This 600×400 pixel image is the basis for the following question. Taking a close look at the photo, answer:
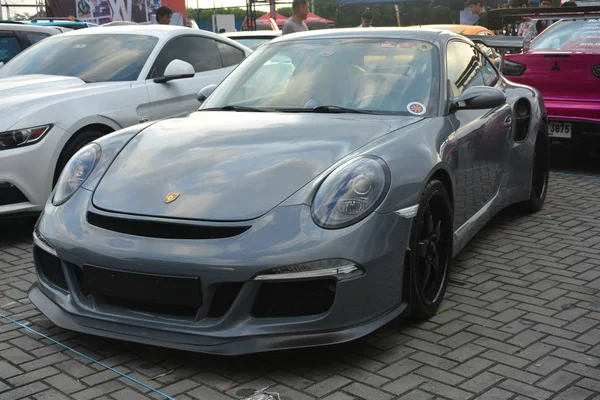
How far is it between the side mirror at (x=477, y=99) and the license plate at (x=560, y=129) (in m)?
3.79

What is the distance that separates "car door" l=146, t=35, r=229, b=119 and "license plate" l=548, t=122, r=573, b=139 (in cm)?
329

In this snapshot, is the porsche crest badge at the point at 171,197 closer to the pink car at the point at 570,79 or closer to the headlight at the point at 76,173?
the headlight at the point at 76,173

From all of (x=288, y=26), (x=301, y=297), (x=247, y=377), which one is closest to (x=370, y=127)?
(x=301, y=297)

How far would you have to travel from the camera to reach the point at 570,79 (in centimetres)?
814

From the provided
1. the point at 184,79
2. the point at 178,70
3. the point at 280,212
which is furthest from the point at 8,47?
the point at 280,212

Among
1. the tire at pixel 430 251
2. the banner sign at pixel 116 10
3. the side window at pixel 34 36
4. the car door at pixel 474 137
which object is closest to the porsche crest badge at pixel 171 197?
the tire at pixel 430 251

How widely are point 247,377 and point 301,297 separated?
1.34ft

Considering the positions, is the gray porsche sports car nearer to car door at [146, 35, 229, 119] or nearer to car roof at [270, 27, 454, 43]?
car roof at [270, 27, 454, 43]

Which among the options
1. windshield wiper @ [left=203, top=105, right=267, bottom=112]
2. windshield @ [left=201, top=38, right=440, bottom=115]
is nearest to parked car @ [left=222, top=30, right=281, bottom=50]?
windshield @ [left=201, top=38, right=440, bottom=115]

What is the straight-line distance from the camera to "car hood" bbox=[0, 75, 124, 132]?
5.72 meters

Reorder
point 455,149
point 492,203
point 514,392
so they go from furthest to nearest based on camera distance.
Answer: point 492,203 < point 455,149 < point 514,392

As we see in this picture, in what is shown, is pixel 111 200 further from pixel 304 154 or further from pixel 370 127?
pixel 370 127

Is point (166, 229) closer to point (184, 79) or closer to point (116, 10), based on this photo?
point (184, 79)

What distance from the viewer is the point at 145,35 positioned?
7.23 m
